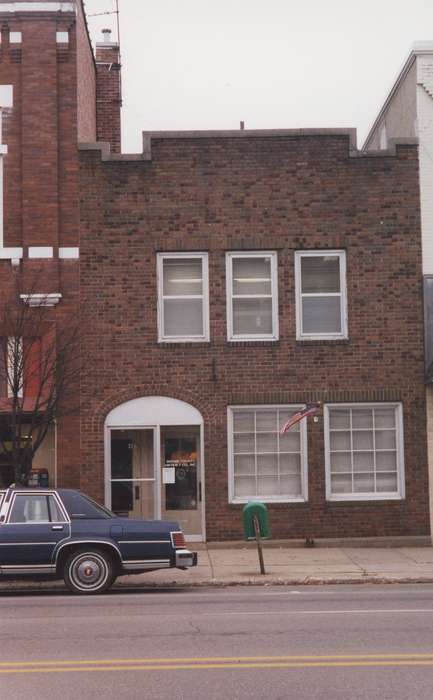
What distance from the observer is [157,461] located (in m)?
20.7

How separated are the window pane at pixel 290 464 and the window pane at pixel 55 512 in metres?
6.79

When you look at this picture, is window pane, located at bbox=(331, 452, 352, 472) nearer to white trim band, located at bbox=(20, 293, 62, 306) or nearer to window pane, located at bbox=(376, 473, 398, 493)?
window pane, located at bbox=(376, 473, 398, 493)

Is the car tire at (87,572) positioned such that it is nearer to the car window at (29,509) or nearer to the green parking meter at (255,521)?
the car window at (29,509)

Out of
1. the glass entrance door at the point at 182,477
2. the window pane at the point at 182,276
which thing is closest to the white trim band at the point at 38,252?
the window pane at the point at 182,276

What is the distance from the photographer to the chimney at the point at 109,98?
26.5 m

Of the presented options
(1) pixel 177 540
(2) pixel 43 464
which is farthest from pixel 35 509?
(2) pixel 43 464

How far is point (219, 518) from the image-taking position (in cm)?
2053

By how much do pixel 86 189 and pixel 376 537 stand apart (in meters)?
8.64

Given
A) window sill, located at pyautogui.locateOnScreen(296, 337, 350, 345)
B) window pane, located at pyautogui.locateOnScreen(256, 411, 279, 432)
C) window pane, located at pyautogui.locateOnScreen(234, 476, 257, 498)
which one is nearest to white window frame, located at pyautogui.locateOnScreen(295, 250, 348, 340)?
window sill, located at pyautogui.locateOnScreen(296, 337, 350, 345)

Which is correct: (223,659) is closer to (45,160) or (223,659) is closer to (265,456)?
(265,456)

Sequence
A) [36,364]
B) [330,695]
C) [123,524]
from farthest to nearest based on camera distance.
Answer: [36,364]
[123,524]
[330,695]

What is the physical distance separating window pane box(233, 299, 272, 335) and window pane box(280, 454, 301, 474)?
2.41 m

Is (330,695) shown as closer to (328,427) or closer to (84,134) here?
(328,427)

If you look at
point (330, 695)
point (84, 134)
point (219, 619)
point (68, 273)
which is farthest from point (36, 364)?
point (330, 695)
